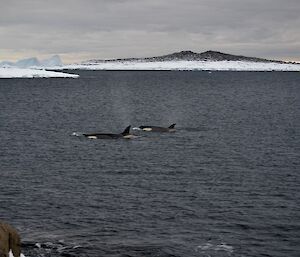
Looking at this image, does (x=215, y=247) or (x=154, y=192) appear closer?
(x=215, y=247)

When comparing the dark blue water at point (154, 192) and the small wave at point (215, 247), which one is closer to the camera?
the small wave at point (215, 247)

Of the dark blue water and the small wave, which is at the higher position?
the dark blue water

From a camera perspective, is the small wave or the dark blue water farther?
the dark blue water

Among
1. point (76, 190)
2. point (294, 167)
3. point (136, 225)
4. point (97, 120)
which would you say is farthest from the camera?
point (97, 120)

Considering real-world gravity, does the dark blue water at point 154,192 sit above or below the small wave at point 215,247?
above

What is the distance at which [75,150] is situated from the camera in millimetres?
64812

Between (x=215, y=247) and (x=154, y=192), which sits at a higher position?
(x=154, y=192)

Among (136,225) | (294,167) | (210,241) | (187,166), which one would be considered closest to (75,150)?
(187,166)

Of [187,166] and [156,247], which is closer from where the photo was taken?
[156,247]

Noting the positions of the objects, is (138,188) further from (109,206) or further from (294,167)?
(294,167)

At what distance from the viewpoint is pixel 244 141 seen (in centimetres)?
7400

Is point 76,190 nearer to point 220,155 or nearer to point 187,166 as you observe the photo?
point 187,166

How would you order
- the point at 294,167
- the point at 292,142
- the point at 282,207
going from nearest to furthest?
1. the point at 282,207
2. the point at 294,167
3. the point at 292,142

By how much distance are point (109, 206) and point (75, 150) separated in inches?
943
